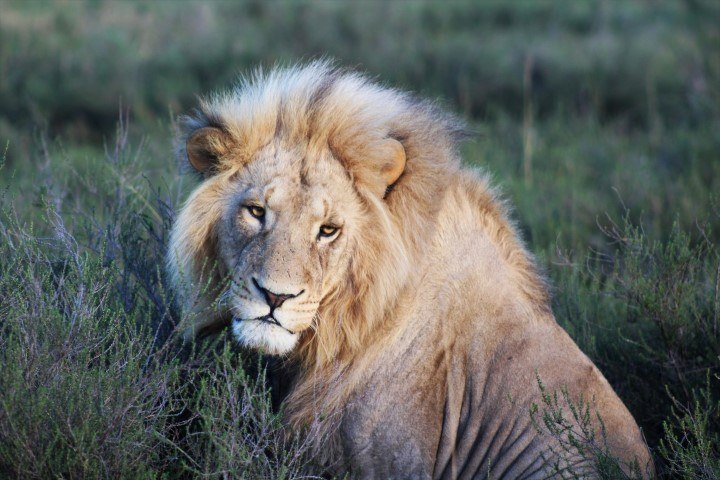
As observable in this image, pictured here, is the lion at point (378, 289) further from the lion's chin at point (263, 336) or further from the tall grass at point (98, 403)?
the tall grass at point (98, 403)

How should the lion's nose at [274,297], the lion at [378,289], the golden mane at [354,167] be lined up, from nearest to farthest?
the lion's nose at [274,297], the lion at [378,289], the golden mane at [354,167]

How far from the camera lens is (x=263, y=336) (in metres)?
3.53

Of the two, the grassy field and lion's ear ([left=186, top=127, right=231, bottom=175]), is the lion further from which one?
the grassy field

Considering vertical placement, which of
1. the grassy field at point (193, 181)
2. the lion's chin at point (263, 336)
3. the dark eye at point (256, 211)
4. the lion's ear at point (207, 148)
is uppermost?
the lion's ear at point (207, 148)

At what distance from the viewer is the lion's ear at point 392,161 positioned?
3.84m

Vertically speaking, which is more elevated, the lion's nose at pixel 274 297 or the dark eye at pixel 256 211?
the dark eye at pixel 256 211

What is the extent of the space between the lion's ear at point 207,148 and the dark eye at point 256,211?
1.03 feet

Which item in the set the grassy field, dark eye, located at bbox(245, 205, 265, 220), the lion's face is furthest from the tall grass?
dark eye, located at bbox(245, 205, 265, 220)

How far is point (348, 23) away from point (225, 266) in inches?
485

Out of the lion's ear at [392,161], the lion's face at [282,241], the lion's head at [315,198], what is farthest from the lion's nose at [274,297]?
the lion's ear at [392,161]

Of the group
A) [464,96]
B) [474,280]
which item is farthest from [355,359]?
[464,96]

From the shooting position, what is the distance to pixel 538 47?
1411 cm

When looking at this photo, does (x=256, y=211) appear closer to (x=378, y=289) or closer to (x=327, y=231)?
(x=327, y=231)

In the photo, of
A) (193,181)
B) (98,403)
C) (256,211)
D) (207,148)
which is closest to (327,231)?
(256,211)
